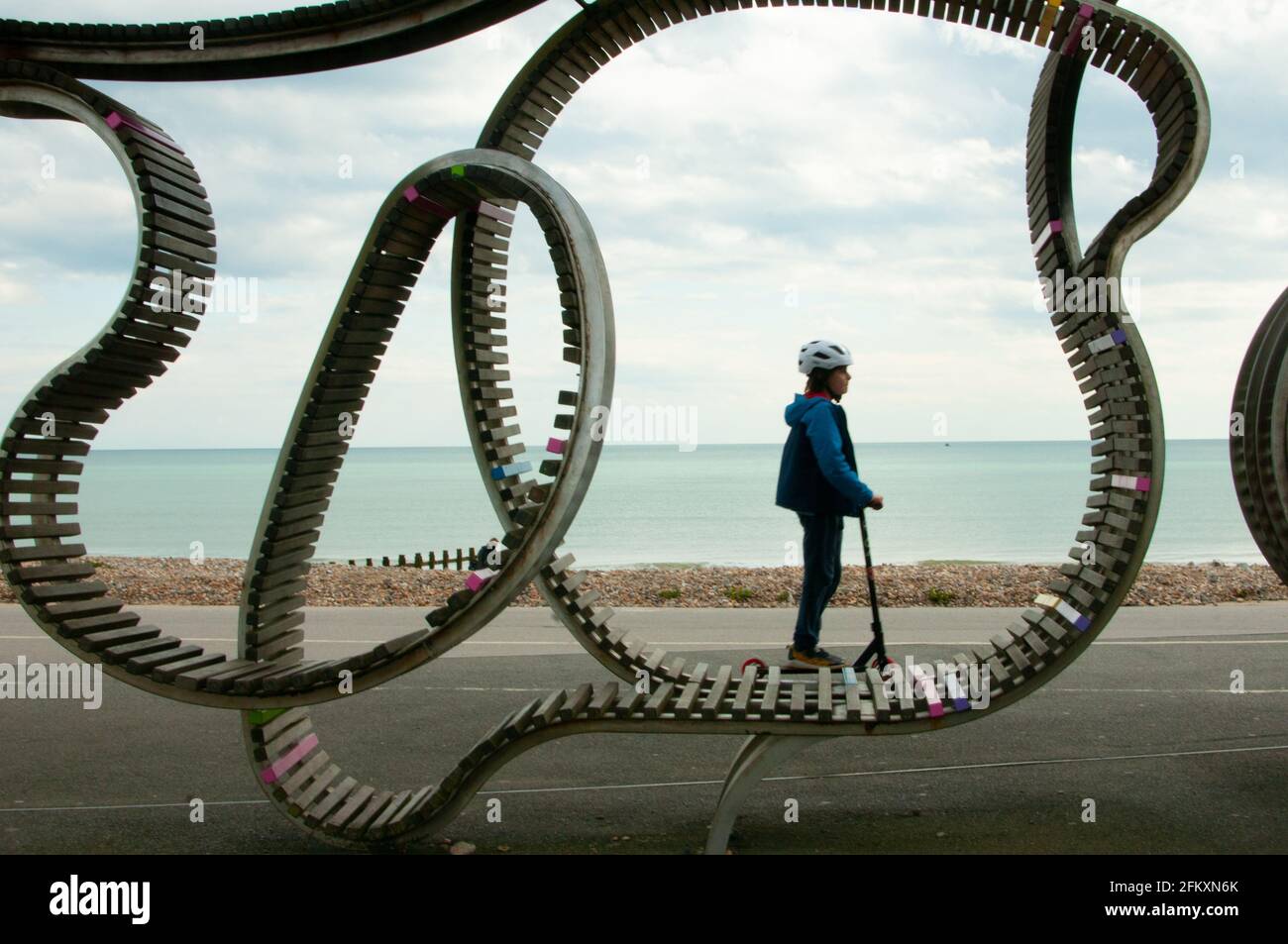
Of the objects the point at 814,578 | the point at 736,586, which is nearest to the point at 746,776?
the point at 814,578

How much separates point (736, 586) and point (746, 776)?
8081 mm

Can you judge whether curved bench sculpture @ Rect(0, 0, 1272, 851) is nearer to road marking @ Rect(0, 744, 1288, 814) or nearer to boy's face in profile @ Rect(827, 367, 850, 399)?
road marking @ Rect(0, 744, 1288, 814)

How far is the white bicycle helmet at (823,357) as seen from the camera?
697cm

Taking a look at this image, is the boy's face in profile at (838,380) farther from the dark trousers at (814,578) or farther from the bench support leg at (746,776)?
the bench support leg at (746,776)

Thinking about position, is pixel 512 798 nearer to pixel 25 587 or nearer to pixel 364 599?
pixel 25 587

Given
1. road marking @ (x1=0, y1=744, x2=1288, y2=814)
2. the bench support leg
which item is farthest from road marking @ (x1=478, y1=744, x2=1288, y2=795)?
the bench support leg

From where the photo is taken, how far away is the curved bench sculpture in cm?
443

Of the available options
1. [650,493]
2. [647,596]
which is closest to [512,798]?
[647,596]

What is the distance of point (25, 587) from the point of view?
196 inches

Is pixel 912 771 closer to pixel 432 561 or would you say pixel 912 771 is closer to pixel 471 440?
pixel 471 440

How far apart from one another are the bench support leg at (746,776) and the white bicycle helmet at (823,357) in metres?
3.01

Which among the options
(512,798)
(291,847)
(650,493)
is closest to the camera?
(291,847)

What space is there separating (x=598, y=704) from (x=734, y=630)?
540cm

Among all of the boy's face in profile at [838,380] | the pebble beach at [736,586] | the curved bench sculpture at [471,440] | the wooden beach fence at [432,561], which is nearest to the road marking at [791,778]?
the curved bench sculpture at [471,440]
